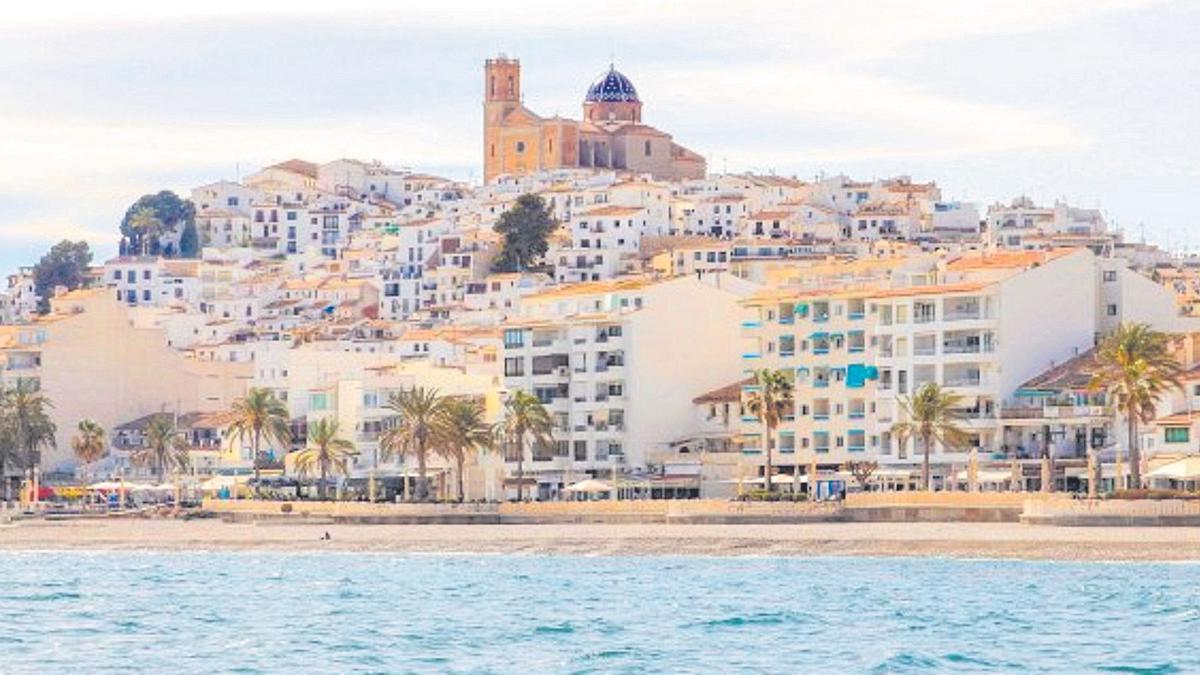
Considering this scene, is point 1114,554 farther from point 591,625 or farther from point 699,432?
point 699,432

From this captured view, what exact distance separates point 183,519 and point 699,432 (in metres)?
21.8

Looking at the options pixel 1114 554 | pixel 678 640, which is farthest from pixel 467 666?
pixel 1114 554

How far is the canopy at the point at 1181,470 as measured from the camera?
98.8 meters

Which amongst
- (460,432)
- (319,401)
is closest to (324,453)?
(460,432)

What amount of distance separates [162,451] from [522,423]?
89.2ft

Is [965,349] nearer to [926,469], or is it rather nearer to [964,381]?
[964,381]

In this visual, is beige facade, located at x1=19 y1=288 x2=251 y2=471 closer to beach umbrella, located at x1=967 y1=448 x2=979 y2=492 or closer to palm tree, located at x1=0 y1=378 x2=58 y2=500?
palm tree, located at x1=0 y1=378 x2=58 y2=500

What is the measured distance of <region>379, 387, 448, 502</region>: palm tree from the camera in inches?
4897

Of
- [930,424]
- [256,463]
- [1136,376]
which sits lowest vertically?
[256,463]

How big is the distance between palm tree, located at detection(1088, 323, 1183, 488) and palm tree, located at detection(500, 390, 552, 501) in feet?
97.8

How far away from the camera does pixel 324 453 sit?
13500cm

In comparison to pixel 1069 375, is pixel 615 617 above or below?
below

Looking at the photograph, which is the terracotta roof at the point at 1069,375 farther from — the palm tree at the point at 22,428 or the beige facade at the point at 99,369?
the beige facade at the point at 99,369

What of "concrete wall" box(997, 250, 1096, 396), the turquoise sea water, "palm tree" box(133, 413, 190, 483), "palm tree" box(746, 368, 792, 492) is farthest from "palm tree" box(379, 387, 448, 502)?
the turquoise sea water
